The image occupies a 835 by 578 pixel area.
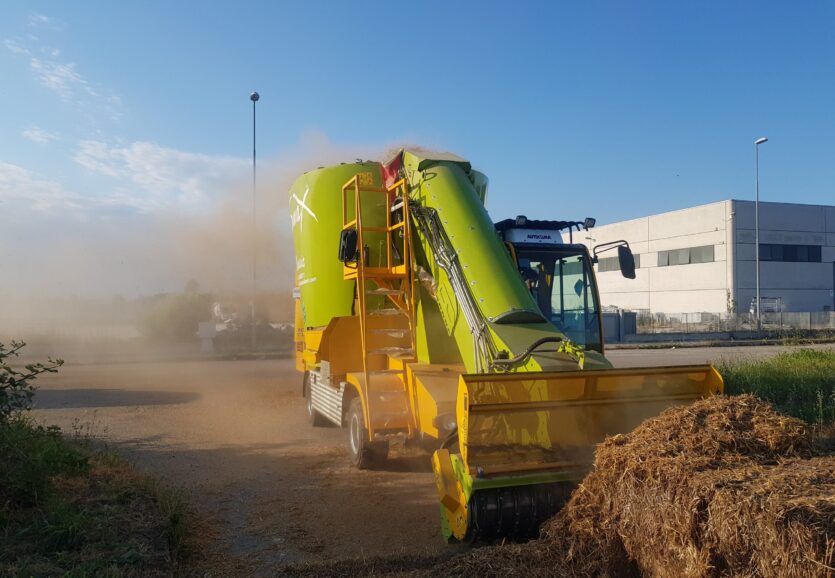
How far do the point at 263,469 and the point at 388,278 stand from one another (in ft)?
9.67

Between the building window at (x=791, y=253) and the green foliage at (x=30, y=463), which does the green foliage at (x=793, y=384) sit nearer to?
the green foliage at (x=30, y=463)

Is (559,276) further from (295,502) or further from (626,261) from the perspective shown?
(295,502)

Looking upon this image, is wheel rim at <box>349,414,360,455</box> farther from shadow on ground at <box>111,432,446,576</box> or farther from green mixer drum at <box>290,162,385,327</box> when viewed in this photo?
green mixer drum at <box>290,162,385,327</box>

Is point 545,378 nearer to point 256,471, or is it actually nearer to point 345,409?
point 345,409

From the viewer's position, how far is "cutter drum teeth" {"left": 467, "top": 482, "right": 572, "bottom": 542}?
16.1 ft

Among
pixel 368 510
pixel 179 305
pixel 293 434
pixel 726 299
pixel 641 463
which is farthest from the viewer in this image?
pixel 726 299

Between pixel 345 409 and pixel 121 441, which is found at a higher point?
pixel 345 409

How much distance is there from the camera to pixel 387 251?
8.03m

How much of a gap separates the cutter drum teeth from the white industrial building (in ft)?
130

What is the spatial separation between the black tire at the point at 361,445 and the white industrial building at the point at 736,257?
37211 mm

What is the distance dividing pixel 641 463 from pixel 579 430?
4.87ft

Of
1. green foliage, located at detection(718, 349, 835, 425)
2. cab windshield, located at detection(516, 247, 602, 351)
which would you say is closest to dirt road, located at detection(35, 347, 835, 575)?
cab windshield, located at detection(516, 247, 602, 351)

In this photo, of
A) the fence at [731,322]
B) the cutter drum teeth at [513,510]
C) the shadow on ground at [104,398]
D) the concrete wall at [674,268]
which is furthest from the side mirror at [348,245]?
the concrete wall at [674,268]

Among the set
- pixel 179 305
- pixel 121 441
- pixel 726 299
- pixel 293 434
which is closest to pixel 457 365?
pixel 293 434
